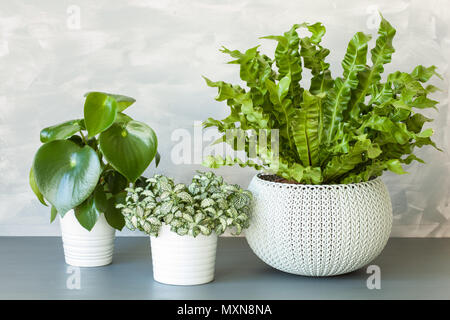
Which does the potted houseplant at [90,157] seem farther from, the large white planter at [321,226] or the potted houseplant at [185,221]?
the large white planter at [321,226]

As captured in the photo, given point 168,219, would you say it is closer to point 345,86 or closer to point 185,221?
point 185,221

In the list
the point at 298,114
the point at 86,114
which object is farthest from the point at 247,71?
the point at 86,114

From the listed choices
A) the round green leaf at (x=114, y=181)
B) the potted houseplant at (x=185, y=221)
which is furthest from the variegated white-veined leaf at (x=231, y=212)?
→ the round green leaf at (x=114, y=181)

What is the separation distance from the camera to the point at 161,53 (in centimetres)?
167

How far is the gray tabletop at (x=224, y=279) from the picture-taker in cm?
122

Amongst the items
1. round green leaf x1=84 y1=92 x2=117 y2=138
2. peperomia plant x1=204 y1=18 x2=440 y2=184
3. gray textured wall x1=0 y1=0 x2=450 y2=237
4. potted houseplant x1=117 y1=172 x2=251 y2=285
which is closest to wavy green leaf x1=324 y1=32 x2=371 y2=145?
peperomia plant x1=204 y1=18 x2=440 y2=184

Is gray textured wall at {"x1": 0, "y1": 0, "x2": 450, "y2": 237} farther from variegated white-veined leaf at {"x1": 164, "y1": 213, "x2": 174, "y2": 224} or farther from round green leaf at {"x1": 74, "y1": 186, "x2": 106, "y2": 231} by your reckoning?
variegated white-veined leaf at {"x1": 164, "y1": 213, "x2": 174, "y2": 224}

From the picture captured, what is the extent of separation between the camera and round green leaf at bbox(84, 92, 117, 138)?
1245 mm

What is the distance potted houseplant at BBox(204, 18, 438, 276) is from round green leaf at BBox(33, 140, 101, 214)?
0.28m

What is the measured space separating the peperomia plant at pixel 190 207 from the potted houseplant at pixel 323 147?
2.0 inches

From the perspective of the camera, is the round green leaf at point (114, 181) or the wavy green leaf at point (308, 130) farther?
the round green leaf at point (114, 181)

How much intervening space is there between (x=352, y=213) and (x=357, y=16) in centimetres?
68

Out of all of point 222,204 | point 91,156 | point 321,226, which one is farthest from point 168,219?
point 321,226

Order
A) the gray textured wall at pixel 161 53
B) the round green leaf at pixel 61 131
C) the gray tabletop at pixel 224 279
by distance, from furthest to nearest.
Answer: the gray textured wall at pixel 161 53 < the round green leaf at pixel 61 131 < the gray tabletop at pixel 224 279
